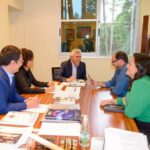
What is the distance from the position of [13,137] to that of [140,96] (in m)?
0.99

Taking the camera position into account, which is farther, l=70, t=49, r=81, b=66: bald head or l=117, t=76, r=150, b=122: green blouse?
l=70, t=49, r=81, b=66: bald head

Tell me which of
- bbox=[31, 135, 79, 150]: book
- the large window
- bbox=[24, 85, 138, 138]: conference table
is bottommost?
bbox=[24, 85, 138, 138]: conference table

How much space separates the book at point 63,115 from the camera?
4.97 feet

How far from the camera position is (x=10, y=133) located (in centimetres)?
131

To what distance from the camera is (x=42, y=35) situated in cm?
486

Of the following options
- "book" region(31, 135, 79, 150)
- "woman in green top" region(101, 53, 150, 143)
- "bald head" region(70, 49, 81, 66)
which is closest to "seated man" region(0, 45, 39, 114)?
"book" region(31, 135, 79, 150)

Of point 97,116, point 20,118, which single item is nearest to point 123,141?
point 97,116

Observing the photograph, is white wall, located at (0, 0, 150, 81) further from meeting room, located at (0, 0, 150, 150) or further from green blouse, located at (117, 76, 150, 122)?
green blouse, located at (117, 76, 150, 122)

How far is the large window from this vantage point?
15.3 ft

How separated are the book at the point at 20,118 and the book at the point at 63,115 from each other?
106 millimetres

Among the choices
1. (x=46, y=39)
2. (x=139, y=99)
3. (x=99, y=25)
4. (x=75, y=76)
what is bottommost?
(x=75, y=76)

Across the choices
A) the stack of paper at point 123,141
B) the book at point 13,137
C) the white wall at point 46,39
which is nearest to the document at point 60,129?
the book at point 13,137

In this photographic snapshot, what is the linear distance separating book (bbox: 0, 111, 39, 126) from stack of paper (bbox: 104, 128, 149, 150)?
22.6 inches

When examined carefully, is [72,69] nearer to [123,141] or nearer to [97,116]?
[97,116]
